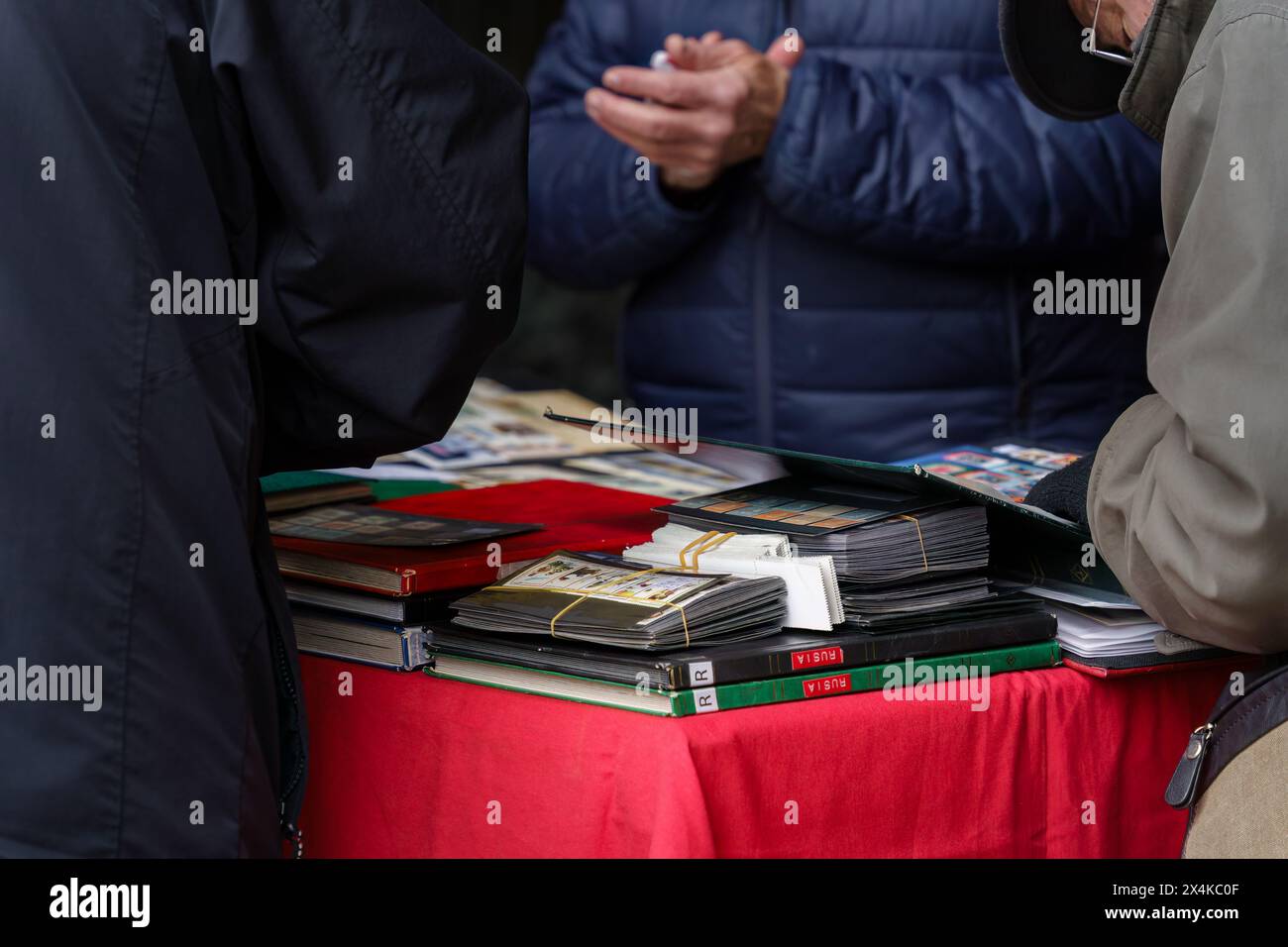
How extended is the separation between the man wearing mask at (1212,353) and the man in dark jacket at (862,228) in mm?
884

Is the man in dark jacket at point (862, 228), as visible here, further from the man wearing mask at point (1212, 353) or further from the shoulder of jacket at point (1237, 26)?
the shoulder of jacket at point (1237, 26)

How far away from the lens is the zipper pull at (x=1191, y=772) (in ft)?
3.81

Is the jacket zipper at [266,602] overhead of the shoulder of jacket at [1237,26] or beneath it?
beneath

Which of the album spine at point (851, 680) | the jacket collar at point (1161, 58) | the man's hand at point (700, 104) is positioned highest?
the man's hand at point (700, 104)

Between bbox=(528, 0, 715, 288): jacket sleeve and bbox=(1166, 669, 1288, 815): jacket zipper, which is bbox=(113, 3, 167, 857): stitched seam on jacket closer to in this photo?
bbox=(1166, 669, 1288, 815): jacket zipper

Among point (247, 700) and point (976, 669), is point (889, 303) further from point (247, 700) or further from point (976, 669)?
point (247, 700)

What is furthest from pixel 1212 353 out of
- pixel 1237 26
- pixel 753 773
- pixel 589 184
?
pixel 589 184

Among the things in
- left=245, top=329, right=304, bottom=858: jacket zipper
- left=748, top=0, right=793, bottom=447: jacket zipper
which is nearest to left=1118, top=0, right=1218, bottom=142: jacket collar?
left=245, top=329, right=304, bottom=858: jacket zipper

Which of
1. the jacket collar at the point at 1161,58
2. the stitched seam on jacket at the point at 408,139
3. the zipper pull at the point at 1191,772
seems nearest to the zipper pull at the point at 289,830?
the stitched seam on jacket at the point at 408,139

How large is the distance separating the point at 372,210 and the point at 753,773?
525 mm

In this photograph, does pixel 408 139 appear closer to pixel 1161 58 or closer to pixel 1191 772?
pixel 1161 58

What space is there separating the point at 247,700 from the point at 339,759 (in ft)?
0.95

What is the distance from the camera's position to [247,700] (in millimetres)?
1089

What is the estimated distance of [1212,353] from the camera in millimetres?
1041
